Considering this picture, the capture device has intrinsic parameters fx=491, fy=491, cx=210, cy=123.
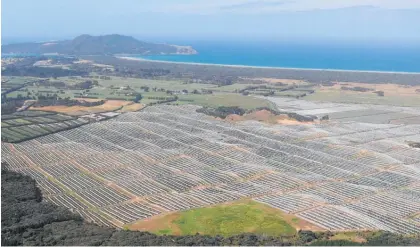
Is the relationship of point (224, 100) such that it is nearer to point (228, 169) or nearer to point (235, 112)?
point (235, 112)

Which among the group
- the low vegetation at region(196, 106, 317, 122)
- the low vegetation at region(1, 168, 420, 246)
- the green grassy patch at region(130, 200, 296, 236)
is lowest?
the green grassy patch at region(130, 200, 296, 236)

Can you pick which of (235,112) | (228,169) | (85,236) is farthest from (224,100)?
(85,236)

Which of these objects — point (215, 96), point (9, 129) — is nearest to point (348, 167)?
point (9, 129)

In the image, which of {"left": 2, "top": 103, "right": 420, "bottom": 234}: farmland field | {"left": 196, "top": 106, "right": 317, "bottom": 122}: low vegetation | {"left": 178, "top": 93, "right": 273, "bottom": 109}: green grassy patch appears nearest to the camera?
{"left": 2, "top": 103, "right": 420, "bottom": 234}: farmland field

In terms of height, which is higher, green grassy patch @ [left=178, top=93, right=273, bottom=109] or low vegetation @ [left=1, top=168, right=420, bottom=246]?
green grassy patch @ [left=178, top=93, right=273, bottom=109]

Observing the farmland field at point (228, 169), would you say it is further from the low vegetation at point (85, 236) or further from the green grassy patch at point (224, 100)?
the green grassy patch at point (224, 100)

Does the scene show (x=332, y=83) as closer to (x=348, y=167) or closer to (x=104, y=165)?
(x=348, y=167)

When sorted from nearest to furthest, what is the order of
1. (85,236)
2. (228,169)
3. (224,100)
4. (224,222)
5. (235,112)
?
(85,236)
(224,222)
(228,169)
(235,112)
(224,100)

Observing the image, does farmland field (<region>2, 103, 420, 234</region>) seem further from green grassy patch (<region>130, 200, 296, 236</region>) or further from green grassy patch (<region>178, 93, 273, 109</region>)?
green grassy patch (<region>178, 93, 273, 109</region>)

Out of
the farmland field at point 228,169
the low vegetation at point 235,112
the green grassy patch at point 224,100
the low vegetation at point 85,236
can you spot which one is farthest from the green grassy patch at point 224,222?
the green grassy patch at point 224,100

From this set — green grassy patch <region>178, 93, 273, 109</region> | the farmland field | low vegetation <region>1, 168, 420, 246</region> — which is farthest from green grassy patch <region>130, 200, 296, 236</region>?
green grassy patch <region>178, 93, 273, 109</region>
